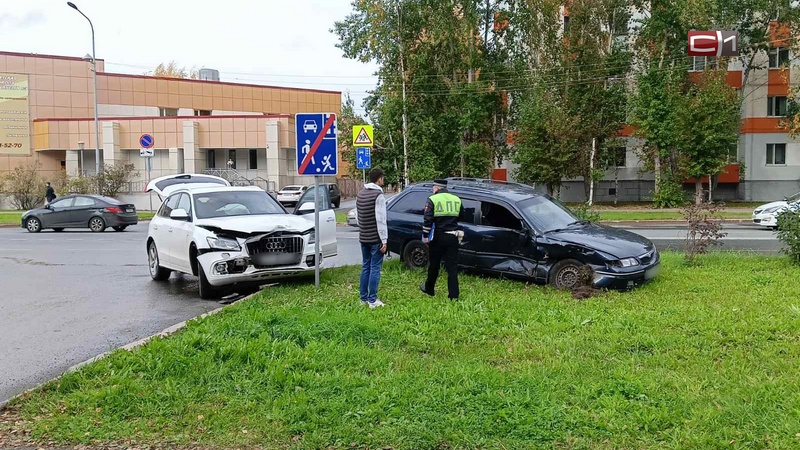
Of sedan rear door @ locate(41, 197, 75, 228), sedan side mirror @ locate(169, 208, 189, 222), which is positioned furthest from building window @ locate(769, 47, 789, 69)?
sedan side mirror @ locate(169, 208, 189, 222)

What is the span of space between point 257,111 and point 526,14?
3118cm

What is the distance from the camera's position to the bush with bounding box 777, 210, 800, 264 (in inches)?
416

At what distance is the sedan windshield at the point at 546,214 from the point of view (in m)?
9.80

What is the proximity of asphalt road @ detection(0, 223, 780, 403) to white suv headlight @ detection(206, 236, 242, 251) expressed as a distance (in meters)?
0.84

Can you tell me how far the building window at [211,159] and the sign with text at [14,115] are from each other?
42.2 feet

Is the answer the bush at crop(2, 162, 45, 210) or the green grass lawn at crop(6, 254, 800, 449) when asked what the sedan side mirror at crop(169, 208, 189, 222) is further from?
the bush at crop(2, 162, 45, 210)

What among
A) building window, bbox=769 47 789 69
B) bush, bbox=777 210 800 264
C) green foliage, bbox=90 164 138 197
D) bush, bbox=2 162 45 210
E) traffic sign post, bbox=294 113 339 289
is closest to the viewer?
traffic sign post, bbox=294 113 339 289

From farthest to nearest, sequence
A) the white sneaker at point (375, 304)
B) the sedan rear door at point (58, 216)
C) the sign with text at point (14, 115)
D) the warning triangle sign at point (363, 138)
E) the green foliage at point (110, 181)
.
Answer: the sign with text at point (14, 115), the green foliage at point (110, 181), the sedan rear door at point (58, 216), the warning triangle sign at point (363, 138), the white sneaker at point (375, 304)

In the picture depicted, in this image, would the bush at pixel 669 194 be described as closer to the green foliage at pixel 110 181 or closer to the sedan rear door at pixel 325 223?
the sedan rear door at pixel 325 223

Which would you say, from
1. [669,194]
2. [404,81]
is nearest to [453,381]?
[404,81]

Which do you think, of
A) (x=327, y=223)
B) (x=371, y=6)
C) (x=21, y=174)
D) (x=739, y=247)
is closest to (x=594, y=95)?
(x=371, y=6)

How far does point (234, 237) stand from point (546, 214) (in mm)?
4770

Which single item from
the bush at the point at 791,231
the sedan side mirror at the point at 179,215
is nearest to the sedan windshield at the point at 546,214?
the bush at the point at 791,231

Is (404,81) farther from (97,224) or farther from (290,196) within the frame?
(97,224)
